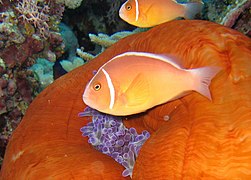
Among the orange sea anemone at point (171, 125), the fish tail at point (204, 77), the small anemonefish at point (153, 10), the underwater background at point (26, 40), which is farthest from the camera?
the underwater background at point (26, 40)

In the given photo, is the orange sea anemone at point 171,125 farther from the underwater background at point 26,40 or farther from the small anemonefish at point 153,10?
the underwater background at point 26,40

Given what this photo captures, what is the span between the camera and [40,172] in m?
1.91

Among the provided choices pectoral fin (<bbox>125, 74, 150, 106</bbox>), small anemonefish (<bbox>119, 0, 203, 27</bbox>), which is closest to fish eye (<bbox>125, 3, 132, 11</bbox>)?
small anemonefish (<bbox>119, 0, 203, 27</bbox>)

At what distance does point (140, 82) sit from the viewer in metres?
1.64

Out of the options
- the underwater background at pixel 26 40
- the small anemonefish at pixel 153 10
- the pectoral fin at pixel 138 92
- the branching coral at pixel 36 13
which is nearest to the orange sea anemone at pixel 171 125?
the pectoral fin at pixel 138 92

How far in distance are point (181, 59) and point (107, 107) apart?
506 mm

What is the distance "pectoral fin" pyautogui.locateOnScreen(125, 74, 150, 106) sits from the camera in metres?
1.60

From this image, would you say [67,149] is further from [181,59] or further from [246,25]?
[246,25]

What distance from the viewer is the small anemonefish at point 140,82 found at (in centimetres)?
161

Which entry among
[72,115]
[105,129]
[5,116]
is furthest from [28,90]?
[105,129]

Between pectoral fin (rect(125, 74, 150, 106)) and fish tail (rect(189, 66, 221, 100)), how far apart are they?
0.83ft

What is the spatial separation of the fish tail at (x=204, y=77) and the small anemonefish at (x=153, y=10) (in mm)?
1072

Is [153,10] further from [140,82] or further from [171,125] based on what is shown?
[171,125]

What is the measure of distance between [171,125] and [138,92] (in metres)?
0.25
